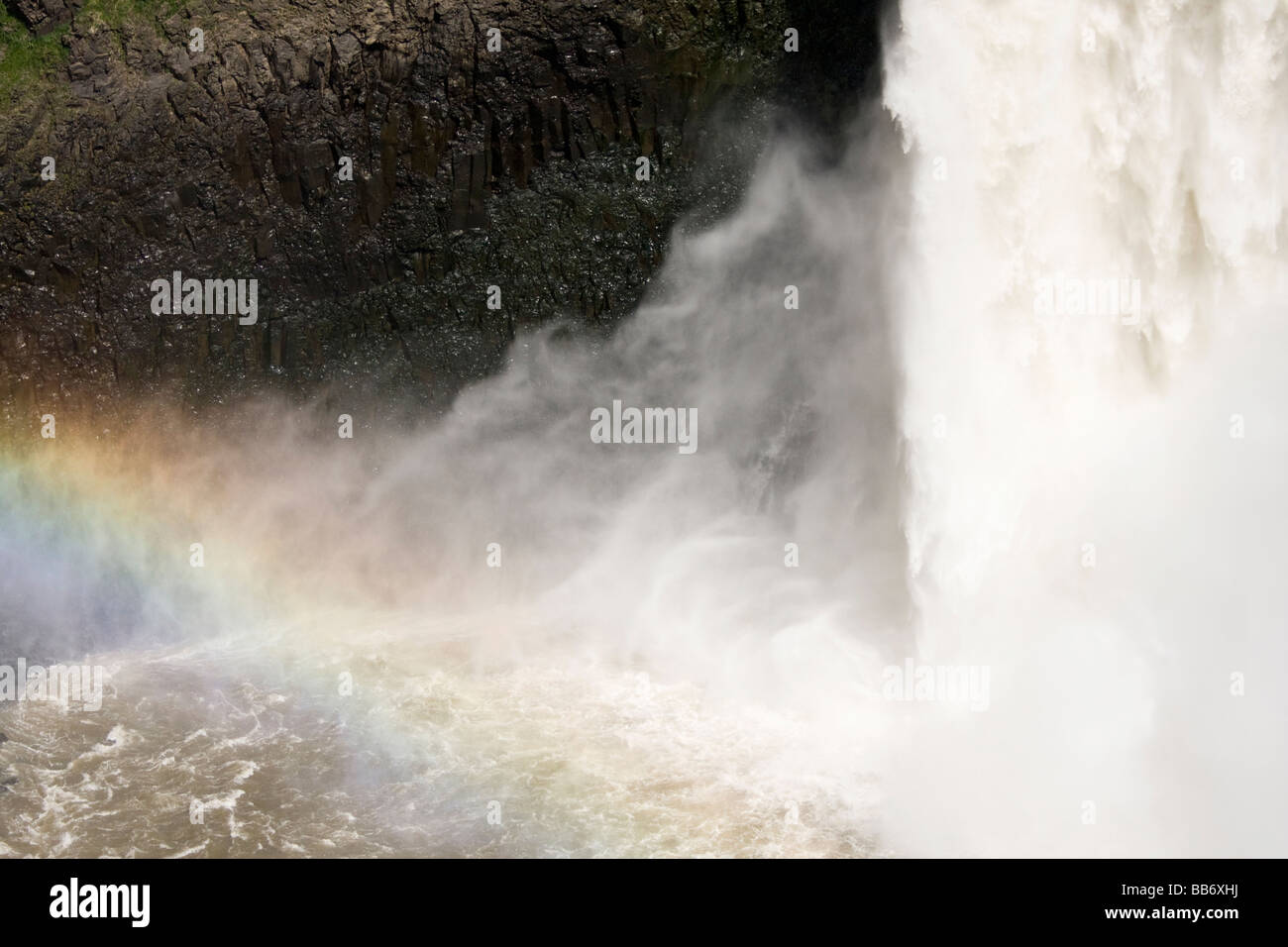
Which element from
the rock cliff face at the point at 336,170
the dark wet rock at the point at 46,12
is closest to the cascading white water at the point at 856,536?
the rock cliff face at the point at 336,170

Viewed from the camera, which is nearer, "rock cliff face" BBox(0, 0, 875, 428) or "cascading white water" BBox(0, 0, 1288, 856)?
"cascading white water" BBox(0, 0, 1288, 856)

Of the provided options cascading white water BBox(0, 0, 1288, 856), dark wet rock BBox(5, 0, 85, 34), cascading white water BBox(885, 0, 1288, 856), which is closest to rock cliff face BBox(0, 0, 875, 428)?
dark wet rock BBox(5, 0, 85, 34)

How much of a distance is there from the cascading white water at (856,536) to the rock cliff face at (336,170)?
1.36m

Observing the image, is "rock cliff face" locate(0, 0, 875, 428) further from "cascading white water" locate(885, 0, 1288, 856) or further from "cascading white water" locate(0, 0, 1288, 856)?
"cascading white water" locate(885, 0, 1288, 856)

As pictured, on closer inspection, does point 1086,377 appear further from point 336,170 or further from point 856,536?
point 336,170

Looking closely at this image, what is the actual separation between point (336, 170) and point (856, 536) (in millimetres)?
11108

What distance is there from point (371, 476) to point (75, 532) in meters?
5.17

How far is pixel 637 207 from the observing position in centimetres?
2262

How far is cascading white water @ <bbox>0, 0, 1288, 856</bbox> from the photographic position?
1543 centimetres

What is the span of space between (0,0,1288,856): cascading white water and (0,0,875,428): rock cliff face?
1.36m

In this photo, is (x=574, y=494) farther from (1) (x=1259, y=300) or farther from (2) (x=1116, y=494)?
(1) (x=1259, y=300)

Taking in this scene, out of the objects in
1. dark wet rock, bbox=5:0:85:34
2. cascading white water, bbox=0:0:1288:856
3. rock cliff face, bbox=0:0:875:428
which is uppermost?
dark wet rock, bbox=5:0:85:34

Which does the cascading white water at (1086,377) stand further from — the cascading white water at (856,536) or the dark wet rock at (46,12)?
the dark wet rock at (46,12)

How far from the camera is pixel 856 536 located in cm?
2227
